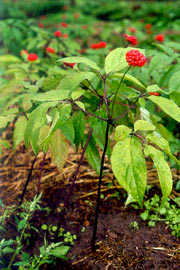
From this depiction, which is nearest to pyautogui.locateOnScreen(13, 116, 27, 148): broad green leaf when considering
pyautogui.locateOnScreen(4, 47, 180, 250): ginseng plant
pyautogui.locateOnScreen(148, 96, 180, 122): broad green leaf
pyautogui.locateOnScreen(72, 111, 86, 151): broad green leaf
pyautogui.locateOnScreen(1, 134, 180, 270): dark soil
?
pyautogui.locateOnScreen(4, 47, 180, 250): ginseng plant

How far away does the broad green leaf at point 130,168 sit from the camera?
102 centimetres

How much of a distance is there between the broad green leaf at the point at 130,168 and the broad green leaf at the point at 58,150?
1.65ft

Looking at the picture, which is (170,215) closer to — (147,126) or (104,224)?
(104,224)

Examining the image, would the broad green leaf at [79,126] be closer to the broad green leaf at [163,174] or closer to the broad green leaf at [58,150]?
the broad green leaf at [58,150]

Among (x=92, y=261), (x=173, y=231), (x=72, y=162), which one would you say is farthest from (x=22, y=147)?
(x=173, y=231)

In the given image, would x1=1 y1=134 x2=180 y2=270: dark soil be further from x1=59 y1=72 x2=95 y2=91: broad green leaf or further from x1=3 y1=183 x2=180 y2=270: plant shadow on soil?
x1=59 y1=72 x2=95 y2=91: broad green leaf

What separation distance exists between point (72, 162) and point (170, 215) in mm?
936

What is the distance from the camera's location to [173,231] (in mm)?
1602

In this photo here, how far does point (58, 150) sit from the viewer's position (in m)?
1.52

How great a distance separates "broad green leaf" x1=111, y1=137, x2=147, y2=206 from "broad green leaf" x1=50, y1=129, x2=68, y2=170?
0.50m

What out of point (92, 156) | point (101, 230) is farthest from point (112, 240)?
point (92, 156)

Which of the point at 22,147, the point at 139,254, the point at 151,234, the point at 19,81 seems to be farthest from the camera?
the point at 22,147

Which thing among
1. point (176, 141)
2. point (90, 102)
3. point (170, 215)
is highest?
point (90, 102)

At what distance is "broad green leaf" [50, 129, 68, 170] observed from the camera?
59.4 inches
